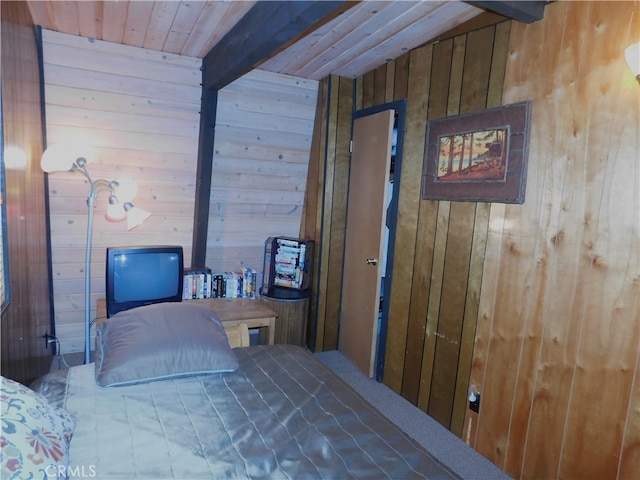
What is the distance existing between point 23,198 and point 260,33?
4.59 feet

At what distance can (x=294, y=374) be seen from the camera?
1853 mm

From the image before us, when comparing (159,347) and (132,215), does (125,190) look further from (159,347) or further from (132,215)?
(159,347)

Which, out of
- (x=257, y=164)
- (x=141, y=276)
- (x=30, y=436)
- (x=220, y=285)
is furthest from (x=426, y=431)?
(x=257, y=164)

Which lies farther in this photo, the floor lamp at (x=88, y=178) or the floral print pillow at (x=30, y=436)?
the floor lamp at (x=88, y=178)

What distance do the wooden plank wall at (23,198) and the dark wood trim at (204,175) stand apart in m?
0.95

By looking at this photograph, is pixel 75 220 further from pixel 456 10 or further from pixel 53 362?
pixel 456 10

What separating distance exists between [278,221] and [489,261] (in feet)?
6.09

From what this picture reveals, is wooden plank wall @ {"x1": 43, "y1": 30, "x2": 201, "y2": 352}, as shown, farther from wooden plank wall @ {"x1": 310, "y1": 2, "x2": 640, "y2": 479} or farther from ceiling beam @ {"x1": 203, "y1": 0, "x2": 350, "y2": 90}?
wooden plank wall @ {"x1": 310, "y1": 2, "x2": 640, "y2": 479}

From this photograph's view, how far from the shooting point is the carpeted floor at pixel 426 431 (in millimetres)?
2201

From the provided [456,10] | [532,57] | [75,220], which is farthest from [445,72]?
[75,220]

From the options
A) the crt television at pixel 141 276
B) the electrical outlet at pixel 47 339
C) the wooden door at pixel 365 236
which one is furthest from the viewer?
the wooden door at pixel 365 236

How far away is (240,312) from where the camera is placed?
9.76 feet

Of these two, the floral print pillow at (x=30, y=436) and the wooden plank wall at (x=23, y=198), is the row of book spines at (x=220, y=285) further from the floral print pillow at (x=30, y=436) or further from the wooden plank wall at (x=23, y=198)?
the floral print pillow at (x=30, y=436)

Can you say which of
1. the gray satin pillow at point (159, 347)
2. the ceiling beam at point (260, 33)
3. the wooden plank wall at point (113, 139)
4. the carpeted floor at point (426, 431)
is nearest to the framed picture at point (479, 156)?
the ceiling beam at point (260, 33)
